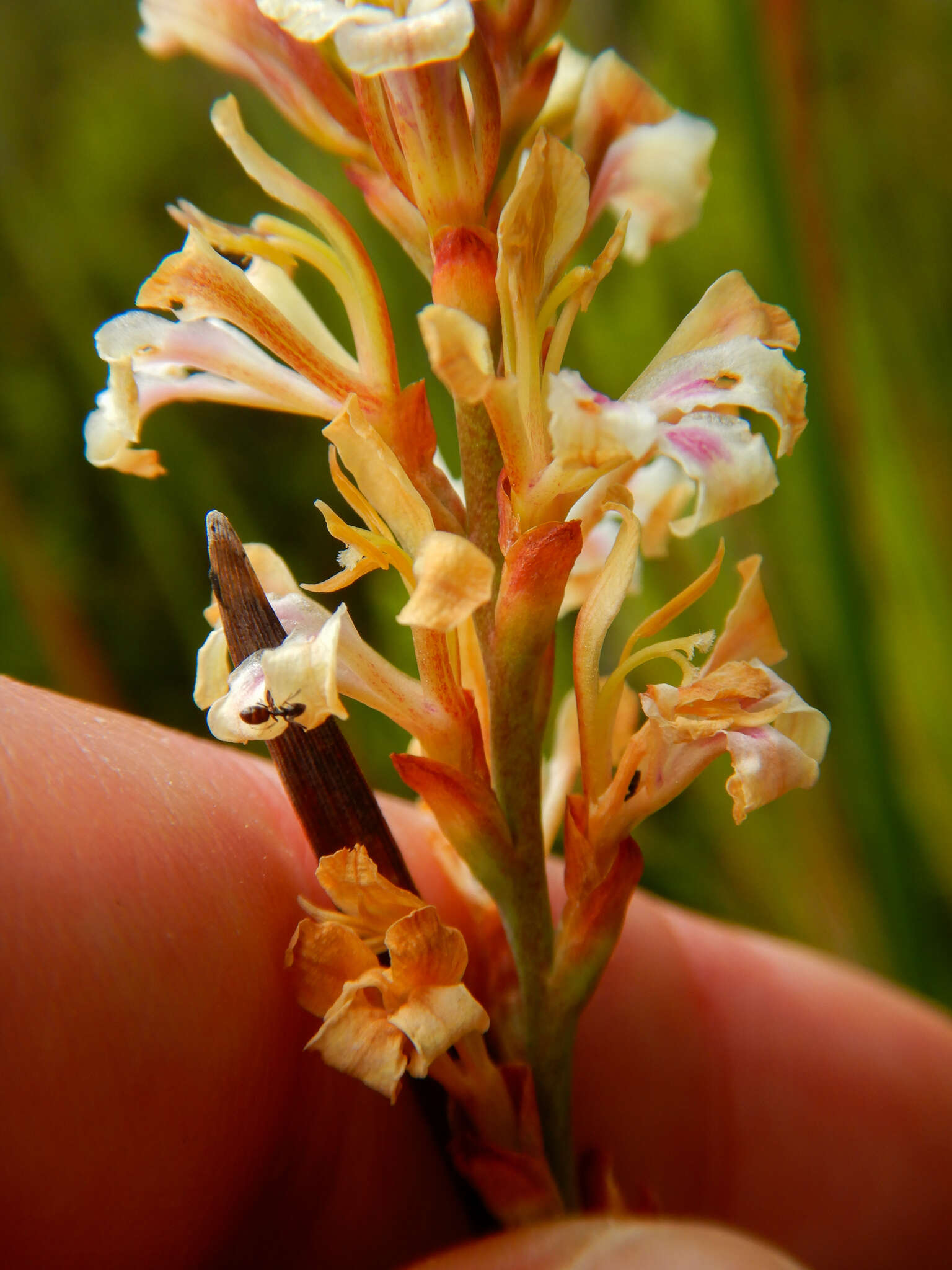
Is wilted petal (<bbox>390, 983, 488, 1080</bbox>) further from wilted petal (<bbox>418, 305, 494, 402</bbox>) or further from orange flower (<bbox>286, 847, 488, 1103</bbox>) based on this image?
wilted petal (<bbox>418, 305, 494, 402</bbox>)

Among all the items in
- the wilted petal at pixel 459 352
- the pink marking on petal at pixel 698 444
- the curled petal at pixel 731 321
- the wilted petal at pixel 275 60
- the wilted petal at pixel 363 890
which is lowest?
the wilted petal at pixel 363 890

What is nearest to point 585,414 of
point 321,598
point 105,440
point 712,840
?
point 105,440

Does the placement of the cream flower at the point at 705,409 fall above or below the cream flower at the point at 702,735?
above

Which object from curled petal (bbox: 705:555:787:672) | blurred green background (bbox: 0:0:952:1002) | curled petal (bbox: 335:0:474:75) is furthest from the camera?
blurred green background (bbox: 0:0:952:1002)

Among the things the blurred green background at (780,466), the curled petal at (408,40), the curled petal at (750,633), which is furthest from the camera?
the blurred green background at (780,466)

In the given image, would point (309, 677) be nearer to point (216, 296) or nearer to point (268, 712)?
point (268, 712)

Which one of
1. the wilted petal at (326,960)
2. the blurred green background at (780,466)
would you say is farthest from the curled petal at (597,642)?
the blurred green background at (780,466)

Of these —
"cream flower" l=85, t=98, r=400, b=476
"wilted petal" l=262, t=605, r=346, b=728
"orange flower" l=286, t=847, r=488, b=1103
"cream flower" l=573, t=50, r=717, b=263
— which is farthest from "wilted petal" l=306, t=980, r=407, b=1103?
"cream flower" l=573, t=50, r=717, b=263

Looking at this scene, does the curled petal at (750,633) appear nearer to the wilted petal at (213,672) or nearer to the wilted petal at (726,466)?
the wilted petal at (726,466)
